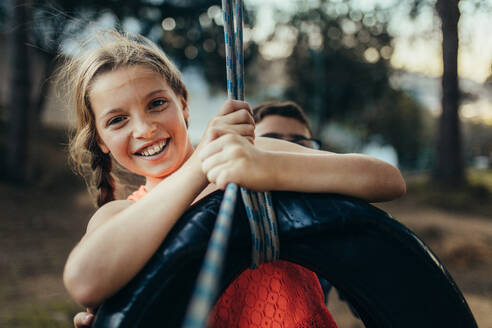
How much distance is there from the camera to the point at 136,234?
0.77 m

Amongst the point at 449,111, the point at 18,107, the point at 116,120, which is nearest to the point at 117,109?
the point at 116,120

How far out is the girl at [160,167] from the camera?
29.8 inches

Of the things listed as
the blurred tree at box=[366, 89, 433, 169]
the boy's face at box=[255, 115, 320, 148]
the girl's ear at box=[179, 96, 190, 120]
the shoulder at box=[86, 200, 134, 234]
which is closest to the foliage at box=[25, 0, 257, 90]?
the blurred tree at box=[366, 89, 433, 169]

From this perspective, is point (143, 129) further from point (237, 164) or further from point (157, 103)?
point (237, 164)

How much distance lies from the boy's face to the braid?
622 mm

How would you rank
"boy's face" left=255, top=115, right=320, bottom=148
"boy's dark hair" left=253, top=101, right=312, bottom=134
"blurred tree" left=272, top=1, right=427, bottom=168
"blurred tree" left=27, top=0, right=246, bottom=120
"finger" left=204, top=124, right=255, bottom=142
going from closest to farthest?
"finger" left=204, top=124, right=255, bottom=142, "boy's face" left=255, top=115, right=320, bottom=148, "boy's dark hair" left=253, top=101, right=312, bottom=134, "blurred tree" left=27, top=0, right=246, bottom=120, "blurred tree" left=272, top=1, right=427, bottom=168

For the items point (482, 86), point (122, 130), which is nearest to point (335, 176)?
point (122, 130)

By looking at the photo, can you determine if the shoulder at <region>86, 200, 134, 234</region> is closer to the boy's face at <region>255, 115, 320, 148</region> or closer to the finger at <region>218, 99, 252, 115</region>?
the finger at <region>218, 99, 252, 115</region>

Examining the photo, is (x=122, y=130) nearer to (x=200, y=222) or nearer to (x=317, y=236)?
(x=200, y=222)

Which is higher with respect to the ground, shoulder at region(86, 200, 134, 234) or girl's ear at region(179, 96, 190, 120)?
girl's ear at region(179, 96, 190, 120)

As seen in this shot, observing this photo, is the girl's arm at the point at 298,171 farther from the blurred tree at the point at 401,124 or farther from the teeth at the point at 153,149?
the blurred tree at the point at 401,124

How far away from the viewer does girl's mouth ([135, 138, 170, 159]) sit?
45.4 inches

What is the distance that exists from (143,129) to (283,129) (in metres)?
0.74

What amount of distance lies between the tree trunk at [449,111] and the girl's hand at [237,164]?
30.4 feet
